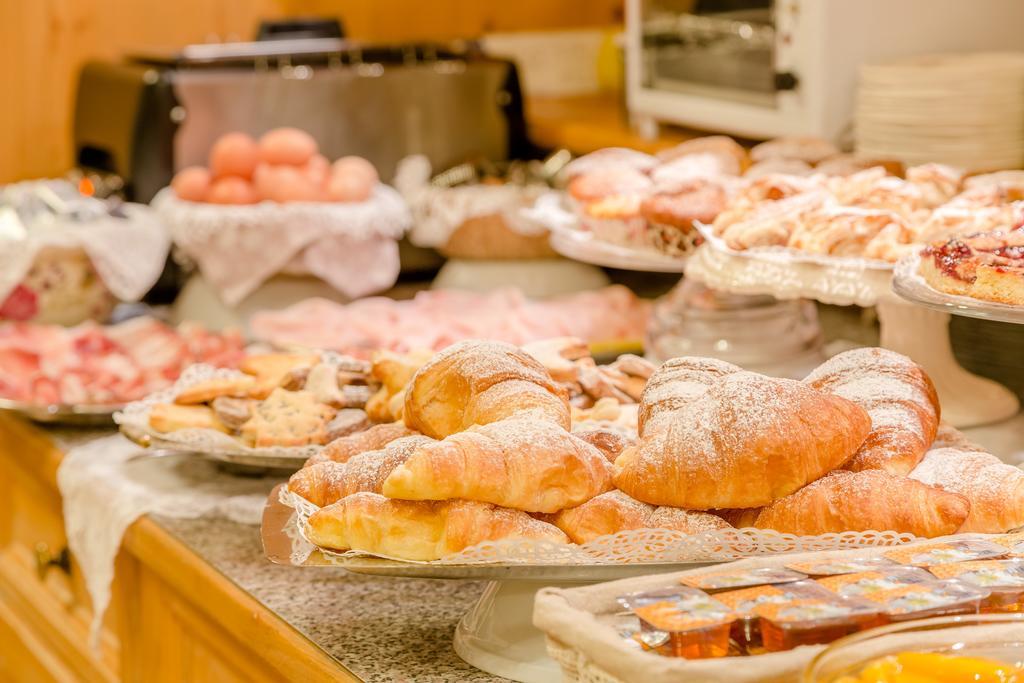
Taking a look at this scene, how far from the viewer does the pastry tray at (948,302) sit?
1.21 meters

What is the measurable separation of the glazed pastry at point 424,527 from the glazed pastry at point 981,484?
0.28 m

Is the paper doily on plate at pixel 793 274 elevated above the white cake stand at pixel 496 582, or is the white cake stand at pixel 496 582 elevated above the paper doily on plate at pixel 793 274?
the paper doily on plate at pixel 793 274

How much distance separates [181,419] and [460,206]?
1042mm

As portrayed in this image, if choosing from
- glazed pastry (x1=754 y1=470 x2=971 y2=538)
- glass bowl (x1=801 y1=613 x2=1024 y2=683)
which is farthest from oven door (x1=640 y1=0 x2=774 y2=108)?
glass bowl (x1=801 y1=613 x2=1024 y2=683)

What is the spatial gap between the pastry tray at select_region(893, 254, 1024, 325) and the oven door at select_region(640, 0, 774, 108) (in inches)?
36.9

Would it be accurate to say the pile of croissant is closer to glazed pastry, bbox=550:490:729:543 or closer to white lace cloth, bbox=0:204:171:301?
glazed pastry, bbox=550:490:729:543

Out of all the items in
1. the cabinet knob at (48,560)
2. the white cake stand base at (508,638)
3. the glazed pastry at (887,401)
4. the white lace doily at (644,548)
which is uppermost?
the glazed pastry at (887,401)

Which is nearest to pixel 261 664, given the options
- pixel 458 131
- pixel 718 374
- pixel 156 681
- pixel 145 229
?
pixel 156 681

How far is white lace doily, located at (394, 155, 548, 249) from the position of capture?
246 cm

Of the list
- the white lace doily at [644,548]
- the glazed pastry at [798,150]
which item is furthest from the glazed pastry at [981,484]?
the glazed pastry at [798,150]

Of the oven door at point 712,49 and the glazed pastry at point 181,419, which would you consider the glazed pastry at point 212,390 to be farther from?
the oven door at point 712,49

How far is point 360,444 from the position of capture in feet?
4.06

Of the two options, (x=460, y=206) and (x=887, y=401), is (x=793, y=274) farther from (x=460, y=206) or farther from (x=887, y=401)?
(x=460, y=206)

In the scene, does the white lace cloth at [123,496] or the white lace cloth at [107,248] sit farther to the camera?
the white lace cloth at [107,248]
